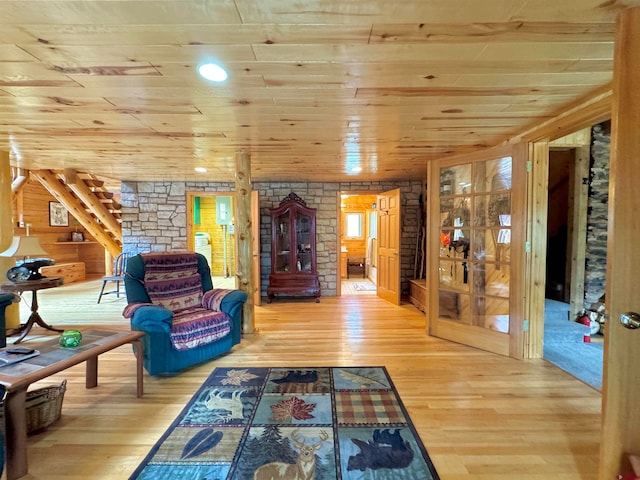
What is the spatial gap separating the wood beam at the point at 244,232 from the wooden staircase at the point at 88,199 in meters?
3.28

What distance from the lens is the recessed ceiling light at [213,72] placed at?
1.71 metres

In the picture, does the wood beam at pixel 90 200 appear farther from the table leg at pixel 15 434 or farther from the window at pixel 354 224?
the window at pixel 354 224

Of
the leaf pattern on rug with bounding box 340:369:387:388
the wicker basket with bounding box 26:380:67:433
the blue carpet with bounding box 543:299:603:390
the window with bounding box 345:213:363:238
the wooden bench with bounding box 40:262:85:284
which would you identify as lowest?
the leaf pattern on rug with bounding box 340:369:387:388

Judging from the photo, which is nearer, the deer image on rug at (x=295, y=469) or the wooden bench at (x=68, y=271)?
the deer image on rug at (x=295, y=469)

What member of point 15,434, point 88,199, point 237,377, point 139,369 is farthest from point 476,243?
point 88,199

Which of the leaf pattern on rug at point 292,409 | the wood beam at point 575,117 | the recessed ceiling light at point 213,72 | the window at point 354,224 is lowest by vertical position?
the leaf pattern on rug at point 292,409

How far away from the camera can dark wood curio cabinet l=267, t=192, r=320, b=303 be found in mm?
5246

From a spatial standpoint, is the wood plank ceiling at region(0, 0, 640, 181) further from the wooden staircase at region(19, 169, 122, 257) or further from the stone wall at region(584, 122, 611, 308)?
the wooden staircase at region(19, 169, 122, 257)

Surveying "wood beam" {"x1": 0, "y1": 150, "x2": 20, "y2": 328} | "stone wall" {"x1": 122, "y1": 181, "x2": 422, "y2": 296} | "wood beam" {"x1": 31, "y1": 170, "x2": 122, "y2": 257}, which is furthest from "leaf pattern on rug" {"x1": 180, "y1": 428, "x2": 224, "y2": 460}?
"wood beam" {"x1": 31, "y1": 170, "x2": 122, "y2": 257}

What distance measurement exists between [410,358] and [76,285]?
7508 mm

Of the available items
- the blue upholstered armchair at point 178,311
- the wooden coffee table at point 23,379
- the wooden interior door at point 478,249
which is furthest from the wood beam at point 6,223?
the wooden interior door at point 478,249

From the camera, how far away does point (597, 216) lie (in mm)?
3922

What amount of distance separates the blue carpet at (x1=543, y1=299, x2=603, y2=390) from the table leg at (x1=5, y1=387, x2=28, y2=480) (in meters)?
3.75

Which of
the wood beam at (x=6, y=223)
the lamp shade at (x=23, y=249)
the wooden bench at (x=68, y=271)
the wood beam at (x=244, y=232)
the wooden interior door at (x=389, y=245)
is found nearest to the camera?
the lamp shade at (x=23, y=249)
